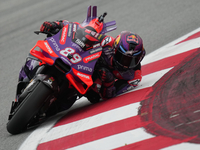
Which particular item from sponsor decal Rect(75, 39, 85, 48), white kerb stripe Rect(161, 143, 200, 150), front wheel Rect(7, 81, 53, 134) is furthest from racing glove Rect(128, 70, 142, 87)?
white kerb stripe Rect(161, 143, 200, 150)

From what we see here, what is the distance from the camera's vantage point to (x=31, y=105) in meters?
4.11

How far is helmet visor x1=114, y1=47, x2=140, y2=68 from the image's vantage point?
15.3 feet

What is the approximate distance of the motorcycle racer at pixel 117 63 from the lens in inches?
183

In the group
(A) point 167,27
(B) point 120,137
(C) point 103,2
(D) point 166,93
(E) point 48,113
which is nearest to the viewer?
(B) point 120,137

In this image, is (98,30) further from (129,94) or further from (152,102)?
(152,102)

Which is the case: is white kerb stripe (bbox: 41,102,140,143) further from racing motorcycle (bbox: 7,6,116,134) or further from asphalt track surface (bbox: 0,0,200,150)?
asphalt track surface (bbox: 0,0,200,150)

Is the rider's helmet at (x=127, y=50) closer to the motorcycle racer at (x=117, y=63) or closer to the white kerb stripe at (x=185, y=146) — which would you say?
the motorcycle racer at (x=117, y=63)

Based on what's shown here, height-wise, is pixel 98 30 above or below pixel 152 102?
above

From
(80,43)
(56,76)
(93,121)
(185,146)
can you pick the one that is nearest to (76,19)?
(80,43)

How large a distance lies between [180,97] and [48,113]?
1.96 meters

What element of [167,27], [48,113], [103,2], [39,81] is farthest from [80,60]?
[103,2]

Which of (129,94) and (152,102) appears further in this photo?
(129,94)

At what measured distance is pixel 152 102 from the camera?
13.9ft

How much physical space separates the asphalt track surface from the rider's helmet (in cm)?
222
